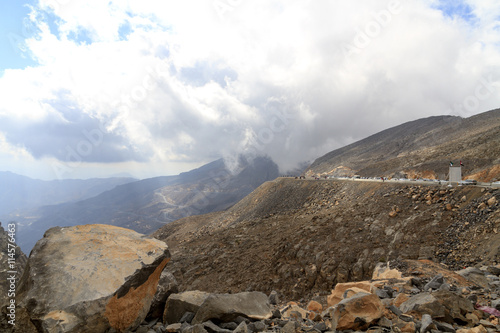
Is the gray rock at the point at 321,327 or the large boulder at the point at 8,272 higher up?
the large boulder at the point at 8,272

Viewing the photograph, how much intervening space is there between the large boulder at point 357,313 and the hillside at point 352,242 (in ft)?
37.8

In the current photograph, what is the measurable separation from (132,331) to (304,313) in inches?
186

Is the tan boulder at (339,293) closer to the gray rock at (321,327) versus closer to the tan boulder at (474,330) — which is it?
the gray rock at (321,327)

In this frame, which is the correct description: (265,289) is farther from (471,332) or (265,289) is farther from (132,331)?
(471,332)

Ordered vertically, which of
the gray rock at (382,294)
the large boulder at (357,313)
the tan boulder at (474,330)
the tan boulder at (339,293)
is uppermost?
the large boulder at (357,313)

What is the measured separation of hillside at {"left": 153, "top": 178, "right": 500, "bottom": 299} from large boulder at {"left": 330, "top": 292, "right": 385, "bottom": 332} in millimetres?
11511

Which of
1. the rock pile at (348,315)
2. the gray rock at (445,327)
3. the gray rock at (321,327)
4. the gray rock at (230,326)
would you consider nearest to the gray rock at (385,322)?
the rock pile at (348,315)

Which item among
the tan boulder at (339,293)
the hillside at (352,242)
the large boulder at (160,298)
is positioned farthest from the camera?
the hillside at (352,242)

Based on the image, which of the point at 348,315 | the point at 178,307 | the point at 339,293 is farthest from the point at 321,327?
the point at 178,307

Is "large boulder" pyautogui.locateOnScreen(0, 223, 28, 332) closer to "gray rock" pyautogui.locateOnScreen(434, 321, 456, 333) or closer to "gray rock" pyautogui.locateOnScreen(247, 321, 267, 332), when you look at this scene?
"gray rock" pyautogui.locateOnScreen(247, 321, 267, 332)

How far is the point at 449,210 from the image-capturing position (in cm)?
1930

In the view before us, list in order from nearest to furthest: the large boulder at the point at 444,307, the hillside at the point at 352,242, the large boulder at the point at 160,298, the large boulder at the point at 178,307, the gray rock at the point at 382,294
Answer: the large boulder at the point at 444,307 < the large boulder at the point at 178,307 < the large boulder at the point at 160,298 < the gray rock at the point at 382,294 < the hillside at the point at 352,242

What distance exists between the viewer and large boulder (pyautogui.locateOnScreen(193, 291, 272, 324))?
6.57 m

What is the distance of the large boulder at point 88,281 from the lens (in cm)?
564
